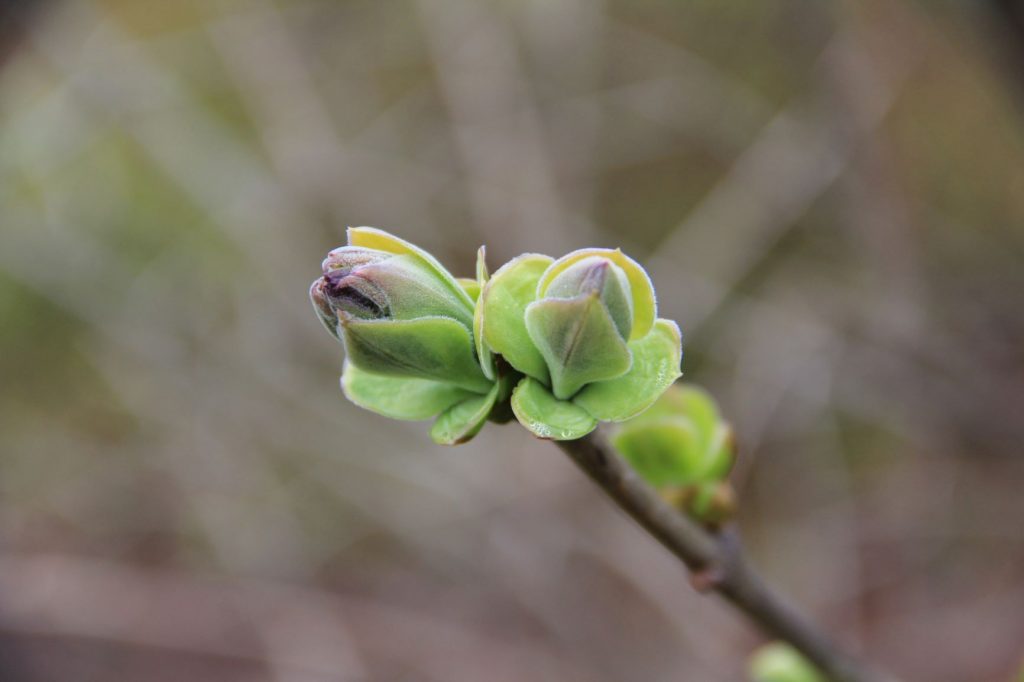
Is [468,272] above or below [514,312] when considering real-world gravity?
below

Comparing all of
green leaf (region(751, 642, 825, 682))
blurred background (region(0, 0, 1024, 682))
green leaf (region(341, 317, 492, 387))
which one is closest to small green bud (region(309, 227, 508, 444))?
green leaf (region(341, 317, 492, 387))

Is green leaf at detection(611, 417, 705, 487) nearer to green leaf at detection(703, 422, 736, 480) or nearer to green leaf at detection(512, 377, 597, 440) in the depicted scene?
green leaf at detection(703, 422, 736, 480)

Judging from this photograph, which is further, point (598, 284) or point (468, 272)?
point (468, 272)

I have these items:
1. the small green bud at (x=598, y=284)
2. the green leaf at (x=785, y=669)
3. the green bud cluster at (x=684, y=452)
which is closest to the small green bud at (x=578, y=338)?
the small green bud at (x=598, y=284)

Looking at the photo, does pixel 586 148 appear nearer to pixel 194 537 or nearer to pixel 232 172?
pixel 232 172

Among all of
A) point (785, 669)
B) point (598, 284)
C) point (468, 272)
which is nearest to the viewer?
point (598, 284)

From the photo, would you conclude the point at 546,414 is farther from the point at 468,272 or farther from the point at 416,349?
the point at 468,272

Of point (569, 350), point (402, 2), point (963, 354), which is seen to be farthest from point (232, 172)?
point (569, 350)

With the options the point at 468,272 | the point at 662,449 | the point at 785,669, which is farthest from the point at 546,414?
the point at 468,272
